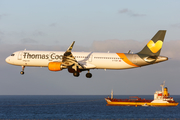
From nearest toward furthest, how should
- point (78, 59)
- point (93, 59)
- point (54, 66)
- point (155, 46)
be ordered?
point (54, 66), point (93, 59), point (155, 46), point (78, 59)

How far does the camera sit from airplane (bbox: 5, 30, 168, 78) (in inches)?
2158

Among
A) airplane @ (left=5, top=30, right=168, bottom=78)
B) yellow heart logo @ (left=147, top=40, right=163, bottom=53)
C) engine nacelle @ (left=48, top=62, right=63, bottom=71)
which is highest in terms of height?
yellow heart logo @ (left=147, top=40, right=163, bottom=53)

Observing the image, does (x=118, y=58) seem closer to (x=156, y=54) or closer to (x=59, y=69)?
(x=156, y=54)

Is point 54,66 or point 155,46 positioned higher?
point 155,46

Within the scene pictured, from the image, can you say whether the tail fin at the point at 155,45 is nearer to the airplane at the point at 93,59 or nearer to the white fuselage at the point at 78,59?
the airplane at the point at 93,59

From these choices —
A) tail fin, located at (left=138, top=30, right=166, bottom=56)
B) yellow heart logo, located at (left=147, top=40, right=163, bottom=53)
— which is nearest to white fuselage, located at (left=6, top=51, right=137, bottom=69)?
tail fin, located at (left=138, top=30, right=166, bottom=56)

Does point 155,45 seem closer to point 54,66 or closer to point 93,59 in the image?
point 93,59

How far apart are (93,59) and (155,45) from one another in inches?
491

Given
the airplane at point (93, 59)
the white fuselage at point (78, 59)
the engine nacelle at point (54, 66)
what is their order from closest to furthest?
the engine nacelle at point (54, 66) → the airplane at point (93, 59) → the white fuselage at point (78, 59)

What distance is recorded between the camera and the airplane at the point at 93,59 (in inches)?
2158

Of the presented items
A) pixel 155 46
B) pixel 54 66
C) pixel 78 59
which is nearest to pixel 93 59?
pixel 78 59

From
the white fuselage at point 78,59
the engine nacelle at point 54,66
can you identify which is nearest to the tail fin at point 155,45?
the white fuselage at point 78,59

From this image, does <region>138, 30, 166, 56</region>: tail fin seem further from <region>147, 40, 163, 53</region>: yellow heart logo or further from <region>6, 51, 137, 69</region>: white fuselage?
<region>6, 51, 137, 69</region>: white fuselage

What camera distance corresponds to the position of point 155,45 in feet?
186
